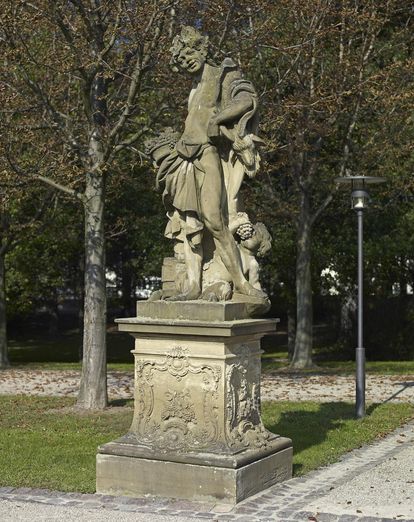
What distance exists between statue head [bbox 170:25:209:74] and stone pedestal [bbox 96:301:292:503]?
2332mm

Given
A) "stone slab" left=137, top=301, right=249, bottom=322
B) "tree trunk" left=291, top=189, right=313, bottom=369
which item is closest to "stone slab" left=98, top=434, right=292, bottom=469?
"stone slab" left=137, top=301, right=249, bottom=322

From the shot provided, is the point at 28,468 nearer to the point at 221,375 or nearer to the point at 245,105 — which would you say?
the point at 221,375

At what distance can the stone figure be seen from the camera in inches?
345

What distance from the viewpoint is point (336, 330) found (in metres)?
31.2

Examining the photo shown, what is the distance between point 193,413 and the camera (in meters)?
8.51

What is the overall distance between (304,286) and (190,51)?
575 inches

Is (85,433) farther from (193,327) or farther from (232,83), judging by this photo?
(232,83)

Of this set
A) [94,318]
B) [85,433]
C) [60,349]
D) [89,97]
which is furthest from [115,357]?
[85,433]

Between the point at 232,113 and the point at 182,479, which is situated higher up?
the point at 232,113

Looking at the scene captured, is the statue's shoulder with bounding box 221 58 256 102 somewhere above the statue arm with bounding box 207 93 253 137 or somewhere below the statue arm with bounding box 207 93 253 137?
above

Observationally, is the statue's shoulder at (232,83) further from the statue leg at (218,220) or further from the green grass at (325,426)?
the green grass at (325,426)

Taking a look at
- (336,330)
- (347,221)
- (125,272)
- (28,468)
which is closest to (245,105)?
(28,468)

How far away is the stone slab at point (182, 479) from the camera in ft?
26.7

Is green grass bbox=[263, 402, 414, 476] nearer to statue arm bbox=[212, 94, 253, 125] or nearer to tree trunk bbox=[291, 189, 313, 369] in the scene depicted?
statue arm bbox=[212, 94, 253, 125]
